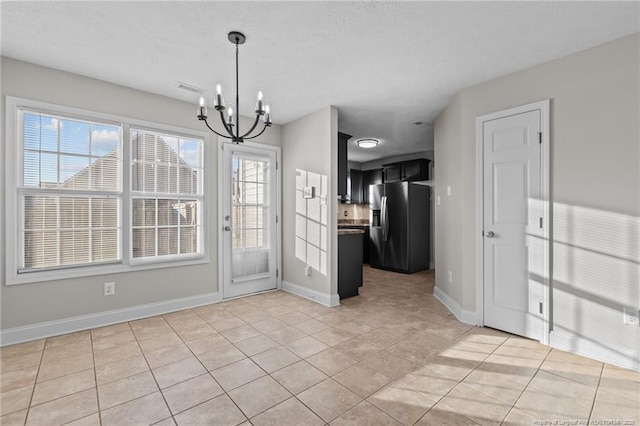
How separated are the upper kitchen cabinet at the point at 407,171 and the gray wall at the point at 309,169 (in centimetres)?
294

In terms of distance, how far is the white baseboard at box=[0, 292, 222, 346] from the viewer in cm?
262

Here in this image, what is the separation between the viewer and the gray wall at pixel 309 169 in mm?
3760

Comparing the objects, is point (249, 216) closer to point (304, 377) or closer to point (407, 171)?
point (304, 377)

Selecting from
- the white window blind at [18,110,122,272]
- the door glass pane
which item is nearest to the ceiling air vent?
the white window blind at [18,110,122,272]

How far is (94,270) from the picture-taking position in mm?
2992

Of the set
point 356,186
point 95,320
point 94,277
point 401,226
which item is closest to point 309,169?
point 401,226

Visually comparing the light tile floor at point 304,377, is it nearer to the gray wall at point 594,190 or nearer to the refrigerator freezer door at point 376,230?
the gray wall at point 594,190

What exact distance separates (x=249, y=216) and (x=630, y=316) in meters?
3.95

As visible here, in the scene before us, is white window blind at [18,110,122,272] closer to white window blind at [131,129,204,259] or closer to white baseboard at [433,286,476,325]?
white window blind at [131,129,204,259]

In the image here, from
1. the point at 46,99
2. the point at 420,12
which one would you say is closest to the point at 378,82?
the point at 420,12

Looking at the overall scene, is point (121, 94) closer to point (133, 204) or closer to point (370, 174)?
point (133, 204)

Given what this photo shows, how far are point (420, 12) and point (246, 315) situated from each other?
10.6 ft

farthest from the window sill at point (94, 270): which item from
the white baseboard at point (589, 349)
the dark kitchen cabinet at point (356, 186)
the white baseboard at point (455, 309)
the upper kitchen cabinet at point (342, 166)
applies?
the dark kitchen cabinet at point (356, 186)

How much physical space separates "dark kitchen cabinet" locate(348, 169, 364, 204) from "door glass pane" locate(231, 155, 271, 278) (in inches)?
129
